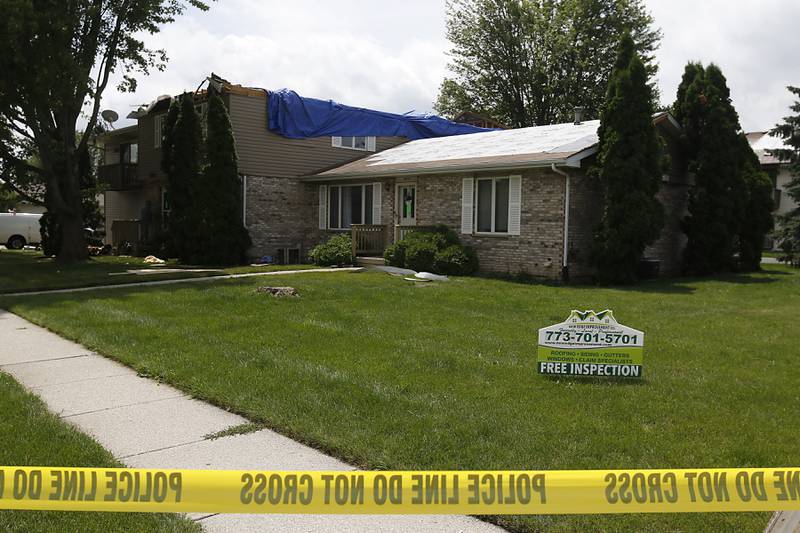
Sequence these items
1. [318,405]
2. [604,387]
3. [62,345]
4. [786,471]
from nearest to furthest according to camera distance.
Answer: [786,471] < [318,405] < [604,387] < [62,345]

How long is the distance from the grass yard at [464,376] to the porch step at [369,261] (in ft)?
21.1

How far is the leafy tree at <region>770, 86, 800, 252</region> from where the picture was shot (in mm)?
18938

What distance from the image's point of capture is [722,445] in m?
4.53

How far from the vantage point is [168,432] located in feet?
15.9

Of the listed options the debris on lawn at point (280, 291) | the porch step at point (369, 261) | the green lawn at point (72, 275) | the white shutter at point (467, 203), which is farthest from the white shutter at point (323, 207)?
the debris on lawn at point (280, 291)

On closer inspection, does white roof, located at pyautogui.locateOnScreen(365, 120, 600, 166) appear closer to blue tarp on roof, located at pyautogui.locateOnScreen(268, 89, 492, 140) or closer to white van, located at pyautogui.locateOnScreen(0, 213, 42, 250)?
blue tarp on roof, located at pyautogui.locateOnScreen(268, 89, 492, 140)

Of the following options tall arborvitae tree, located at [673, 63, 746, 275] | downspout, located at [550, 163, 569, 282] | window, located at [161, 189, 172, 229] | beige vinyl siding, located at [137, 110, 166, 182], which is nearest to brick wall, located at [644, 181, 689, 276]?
tall arborvitae tree, located at [673, 63, 746, 275]

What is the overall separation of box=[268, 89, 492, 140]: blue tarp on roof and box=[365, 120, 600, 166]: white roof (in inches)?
56.9

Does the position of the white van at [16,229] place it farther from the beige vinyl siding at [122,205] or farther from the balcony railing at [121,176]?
the balcony railing at [121,176]

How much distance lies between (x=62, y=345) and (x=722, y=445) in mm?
7284

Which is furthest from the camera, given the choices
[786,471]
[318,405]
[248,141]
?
[248,141]

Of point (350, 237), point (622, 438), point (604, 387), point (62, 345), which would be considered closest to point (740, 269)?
point (350, 237)

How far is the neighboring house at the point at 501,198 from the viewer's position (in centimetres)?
1605

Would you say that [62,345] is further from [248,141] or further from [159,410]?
[248,141]
